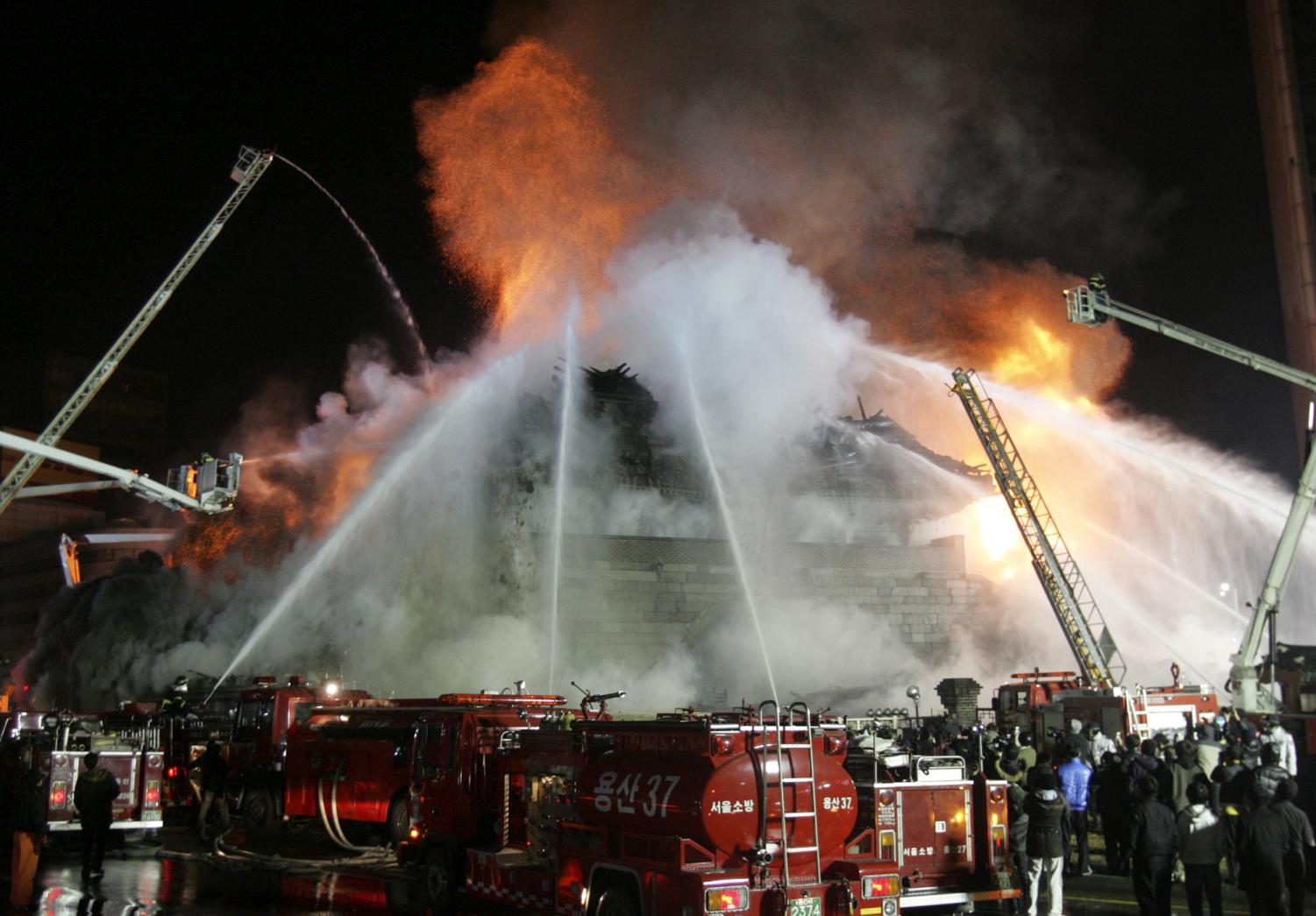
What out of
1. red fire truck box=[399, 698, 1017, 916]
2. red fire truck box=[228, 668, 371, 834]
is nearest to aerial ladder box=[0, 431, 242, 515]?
red fire truck box=[228, 668, 371, 834]

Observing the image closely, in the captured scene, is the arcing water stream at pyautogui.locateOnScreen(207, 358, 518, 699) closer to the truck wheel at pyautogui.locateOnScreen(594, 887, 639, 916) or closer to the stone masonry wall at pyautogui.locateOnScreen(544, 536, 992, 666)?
the stone masonry wall at pyautogui.locateOnScreen(544, 536, 992, 666)

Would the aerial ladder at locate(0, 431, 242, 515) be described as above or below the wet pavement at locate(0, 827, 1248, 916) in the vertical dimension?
above

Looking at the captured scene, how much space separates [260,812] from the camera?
1745 cm

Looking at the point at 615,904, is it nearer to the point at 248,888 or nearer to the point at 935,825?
the point at 935,825

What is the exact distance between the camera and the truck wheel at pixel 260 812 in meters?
17.4

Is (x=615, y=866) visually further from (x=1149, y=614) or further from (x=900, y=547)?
(x=1149, y=614)

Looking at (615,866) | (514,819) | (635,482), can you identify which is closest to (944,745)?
(514,819)

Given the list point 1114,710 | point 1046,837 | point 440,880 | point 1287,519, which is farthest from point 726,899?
point 1287,519

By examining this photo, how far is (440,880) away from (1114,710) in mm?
14128

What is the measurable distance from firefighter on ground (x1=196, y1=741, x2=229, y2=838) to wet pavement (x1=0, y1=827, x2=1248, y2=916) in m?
0.80

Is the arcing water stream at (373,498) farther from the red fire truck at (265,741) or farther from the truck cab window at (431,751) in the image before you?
the truck cab window at (431,751)

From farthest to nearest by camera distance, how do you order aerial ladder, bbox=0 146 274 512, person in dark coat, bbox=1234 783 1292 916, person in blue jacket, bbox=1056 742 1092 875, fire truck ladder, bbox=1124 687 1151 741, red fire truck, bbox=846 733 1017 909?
aerial ladder, bbox=0 146 274 512, fire truck ladder, bbox=1124 687 1151 741, person in blue jacket, bbox=1056 742 1092 875, red fire truck, bbox=846 733 1017 909, person in dark coat, bbox=1234 783 1292 916

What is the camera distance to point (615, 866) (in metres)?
8.55

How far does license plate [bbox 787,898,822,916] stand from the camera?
8055mm
